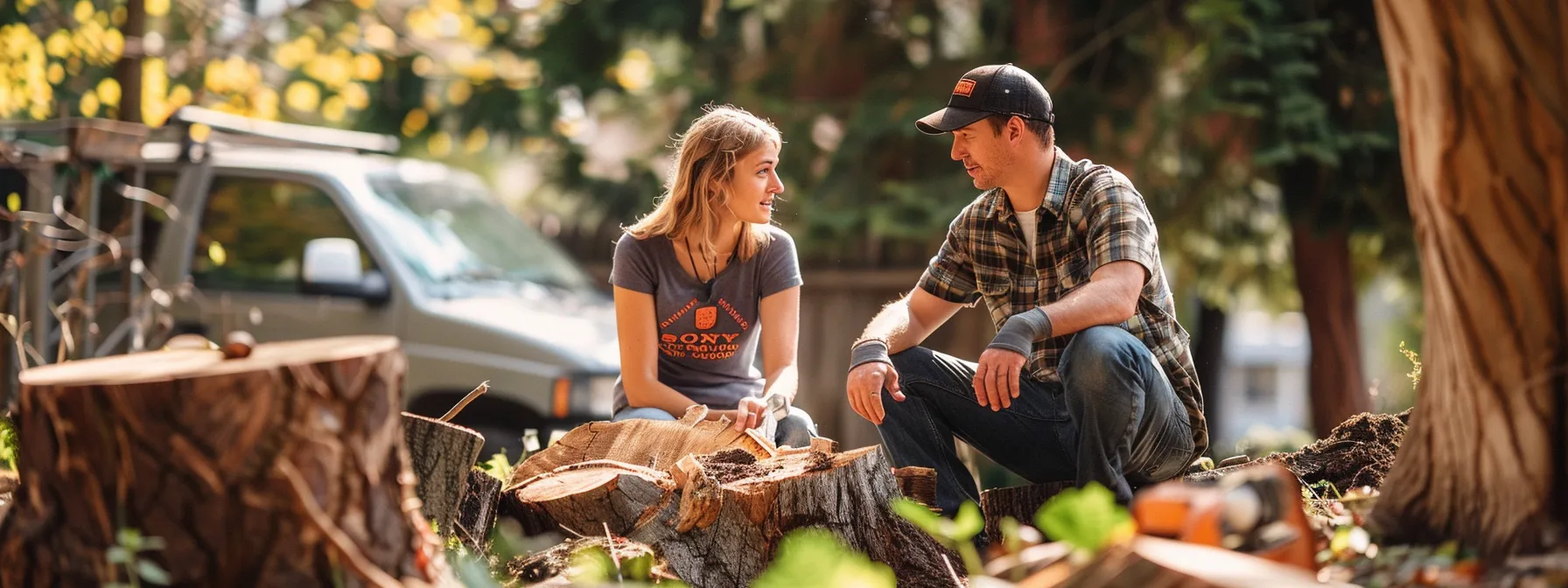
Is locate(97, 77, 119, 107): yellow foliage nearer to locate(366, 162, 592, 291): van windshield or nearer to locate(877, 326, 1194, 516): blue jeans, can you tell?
locate(366, 162, 592, 291): van windshield

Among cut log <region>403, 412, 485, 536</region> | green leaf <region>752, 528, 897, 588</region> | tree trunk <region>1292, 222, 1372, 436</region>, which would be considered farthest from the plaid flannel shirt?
tree trunk <region>1292, 222, 1372, 436</region>

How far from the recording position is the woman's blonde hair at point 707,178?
4090 mm

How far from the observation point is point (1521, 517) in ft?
7.01

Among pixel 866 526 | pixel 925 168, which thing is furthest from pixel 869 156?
pixel 866 526

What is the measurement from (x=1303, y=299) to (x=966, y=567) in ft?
20.4

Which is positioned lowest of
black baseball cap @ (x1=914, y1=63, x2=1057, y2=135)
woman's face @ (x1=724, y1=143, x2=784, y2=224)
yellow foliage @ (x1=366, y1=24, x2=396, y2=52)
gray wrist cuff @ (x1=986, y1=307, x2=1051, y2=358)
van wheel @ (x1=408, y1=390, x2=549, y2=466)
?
van wheel @ (x1=408, y1=390, x2=549, y2=466)

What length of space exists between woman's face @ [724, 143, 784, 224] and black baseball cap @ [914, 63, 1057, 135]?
0.71 meters

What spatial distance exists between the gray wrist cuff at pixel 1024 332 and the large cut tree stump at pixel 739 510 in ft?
1.32

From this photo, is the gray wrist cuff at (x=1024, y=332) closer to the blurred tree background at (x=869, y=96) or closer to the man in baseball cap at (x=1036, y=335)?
the man in baseball cap at (x=1036, y=335)

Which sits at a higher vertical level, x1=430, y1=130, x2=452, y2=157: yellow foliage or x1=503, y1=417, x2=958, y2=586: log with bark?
x1=430, y1=130, x2=452, y2=157: yellow foliage

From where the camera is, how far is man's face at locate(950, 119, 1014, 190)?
3.47 m

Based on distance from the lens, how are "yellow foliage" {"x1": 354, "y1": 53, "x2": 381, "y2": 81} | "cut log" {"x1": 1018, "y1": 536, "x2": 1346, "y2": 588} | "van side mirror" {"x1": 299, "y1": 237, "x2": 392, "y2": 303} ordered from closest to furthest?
"cut log" {"x1": 1018, "y1": 536, "x2": 1346, "y2": 588}
"van side mirror" {"x1": 299, "y1": 237, "x2": 392, "y2": 303}
"yellow foliage" {"x1": 354, "y1": 53, "x2": 381, "y2": 81}

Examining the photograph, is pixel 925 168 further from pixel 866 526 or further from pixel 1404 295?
pixel 866 526

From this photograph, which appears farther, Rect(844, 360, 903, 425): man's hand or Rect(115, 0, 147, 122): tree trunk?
Rect(115, 0, 147, 122): tree trunk
